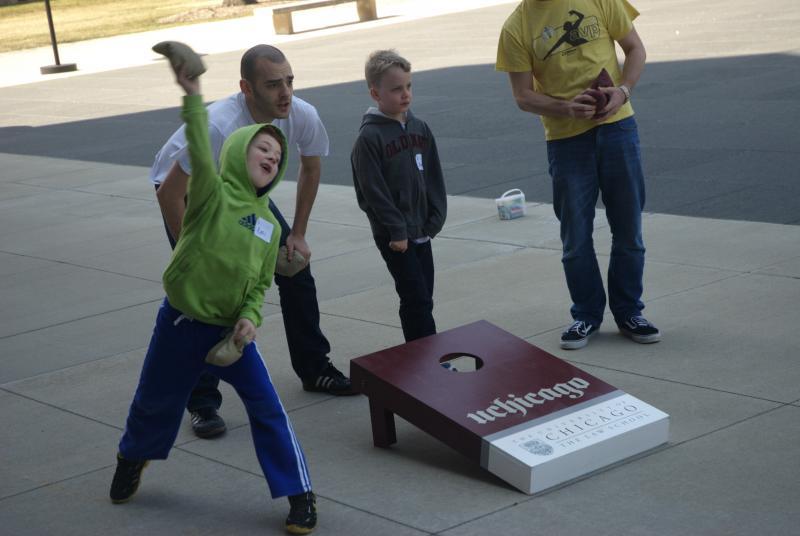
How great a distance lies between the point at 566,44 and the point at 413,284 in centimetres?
146

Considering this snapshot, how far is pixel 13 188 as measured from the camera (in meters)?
13.4

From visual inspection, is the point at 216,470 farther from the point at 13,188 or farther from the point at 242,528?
the point at 13,188

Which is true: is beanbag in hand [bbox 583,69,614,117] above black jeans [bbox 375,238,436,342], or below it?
above

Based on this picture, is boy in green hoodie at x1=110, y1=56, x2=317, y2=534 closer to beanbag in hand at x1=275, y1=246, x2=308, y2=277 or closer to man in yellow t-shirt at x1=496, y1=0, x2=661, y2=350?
beanbag in hand at x1=275, y1=246, x2=308, y2=277

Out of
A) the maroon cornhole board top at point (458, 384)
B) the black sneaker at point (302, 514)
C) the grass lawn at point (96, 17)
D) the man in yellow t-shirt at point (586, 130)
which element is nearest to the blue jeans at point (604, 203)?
the man in yellow t-shirt at point (586, 130)

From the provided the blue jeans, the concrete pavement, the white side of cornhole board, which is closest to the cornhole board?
the white side of cornhole board

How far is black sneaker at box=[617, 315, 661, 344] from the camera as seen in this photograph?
6.07m

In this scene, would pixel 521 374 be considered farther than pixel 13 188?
No

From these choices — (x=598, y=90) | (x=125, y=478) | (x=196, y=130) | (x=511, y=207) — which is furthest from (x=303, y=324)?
(x=511, y=207)

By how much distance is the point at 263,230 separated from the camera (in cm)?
425

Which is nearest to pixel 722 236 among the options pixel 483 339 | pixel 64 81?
pixel 483 339

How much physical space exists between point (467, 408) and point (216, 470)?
1095 mm

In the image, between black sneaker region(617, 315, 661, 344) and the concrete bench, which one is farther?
the concrete bench

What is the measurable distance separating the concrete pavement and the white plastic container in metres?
0.13
